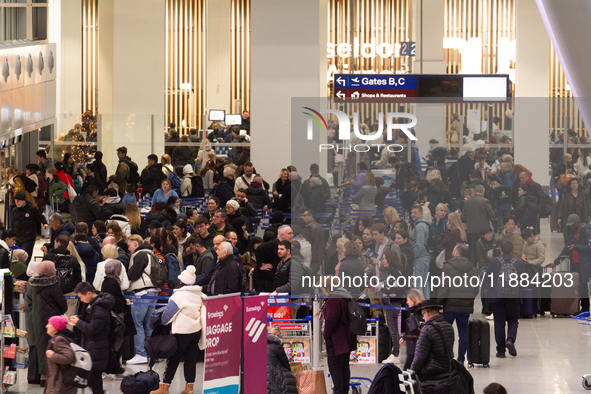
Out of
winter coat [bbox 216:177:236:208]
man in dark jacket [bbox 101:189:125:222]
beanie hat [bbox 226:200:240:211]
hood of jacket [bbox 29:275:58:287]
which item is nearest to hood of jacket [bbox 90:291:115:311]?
hood of jacket [bbox 29:275:58:287]

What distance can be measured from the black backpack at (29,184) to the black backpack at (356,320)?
9.93 meters

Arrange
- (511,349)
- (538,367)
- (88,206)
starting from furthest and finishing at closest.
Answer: (88,206) → (511,349) → (538,367)

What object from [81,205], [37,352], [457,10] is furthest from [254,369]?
[457,10]

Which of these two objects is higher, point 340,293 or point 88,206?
point 88,206

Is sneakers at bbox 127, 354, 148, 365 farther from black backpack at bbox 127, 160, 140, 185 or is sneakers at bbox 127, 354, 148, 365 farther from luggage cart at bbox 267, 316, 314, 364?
black backpack at bbox 127, 160, 140, 185

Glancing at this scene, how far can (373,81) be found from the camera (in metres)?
15.9

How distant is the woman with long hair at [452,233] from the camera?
7465mm

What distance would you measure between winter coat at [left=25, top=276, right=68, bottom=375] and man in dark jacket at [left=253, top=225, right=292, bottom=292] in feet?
8.19

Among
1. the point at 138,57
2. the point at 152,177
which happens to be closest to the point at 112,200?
the point at 152,177

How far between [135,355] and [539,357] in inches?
183

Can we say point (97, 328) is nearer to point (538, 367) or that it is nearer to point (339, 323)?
point (339, 323)

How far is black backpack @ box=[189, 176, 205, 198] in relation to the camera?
15141mm

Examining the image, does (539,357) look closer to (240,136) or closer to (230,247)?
(230,247)

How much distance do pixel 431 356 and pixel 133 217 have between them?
6.34 m
